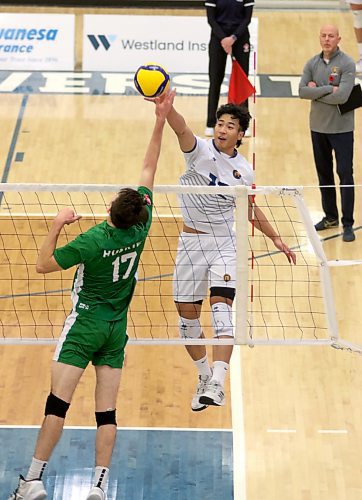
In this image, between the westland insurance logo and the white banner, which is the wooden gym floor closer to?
the white banner

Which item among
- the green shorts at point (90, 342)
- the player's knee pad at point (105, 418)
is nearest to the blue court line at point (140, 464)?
the player's knee pad at point (105, 418)

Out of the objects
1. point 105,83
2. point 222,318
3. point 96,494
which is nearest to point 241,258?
point 222,318

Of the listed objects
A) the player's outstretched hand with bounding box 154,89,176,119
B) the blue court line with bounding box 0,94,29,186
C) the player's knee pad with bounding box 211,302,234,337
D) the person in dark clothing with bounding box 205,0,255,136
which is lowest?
the player's knee pad with bounding box 211,302,234,337

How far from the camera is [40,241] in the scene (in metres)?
12.1

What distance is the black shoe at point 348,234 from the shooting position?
488 inches

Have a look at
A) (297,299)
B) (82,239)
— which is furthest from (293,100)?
(82,239)

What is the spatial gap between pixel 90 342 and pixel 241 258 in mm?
1621

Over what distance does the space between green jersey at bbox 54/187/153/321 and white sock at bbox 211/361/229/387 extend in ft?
3.82

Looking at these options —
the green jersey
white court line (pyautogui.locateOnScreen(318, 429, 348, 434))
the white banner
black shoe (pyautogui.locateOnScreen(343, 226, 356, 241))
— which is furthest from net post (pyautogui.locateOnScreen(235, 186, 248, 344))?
the white banner

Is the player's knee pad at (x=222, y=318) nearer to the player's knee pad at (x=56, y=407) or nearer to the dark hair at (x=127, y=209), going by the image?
the dark hair at (x=127, y=209)

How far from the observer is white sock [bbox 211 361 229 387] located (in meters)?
8.26

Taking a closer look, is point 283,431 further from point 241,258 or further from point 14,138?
point 14,138

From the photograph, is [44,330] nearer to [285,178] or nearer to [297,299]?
[297,299]

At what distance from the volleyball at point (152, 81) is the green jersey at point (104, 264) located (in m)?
0.79
